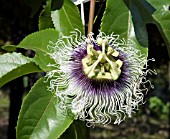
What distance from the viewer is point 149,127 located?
17.1 feet

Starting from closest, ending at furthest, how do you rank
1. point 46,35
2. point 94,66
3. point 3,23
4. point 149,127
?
point 94,66, point 46,35, point 3,23, point 149,127

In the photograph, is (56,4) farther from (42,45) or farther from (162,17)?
(162,17)

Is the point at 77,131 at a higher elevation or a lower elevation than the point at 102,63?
lower

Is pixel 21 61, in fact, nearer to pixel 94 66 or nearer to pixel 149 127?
pixel 94 66

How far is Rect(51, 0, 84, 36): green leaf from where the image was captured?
2.60ft

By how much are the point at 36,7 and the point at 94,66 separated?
0.26m

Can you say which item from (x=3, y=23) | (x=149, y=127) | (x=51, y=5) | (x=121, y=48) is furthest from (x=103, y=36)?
(x=149, y=127)

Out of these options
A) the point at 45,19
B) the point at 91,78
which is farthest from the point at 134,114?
the point at 91,78

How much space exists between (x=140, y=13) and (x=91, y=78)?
15 cm

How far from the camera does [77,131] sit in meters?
0.80

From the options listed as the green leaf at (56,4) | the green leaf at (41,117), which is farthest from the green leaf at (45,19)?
the green leaf at (41,117)

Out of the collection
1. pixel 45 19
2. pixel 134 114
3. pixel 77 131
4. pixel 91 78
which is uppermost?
pixel 45 19

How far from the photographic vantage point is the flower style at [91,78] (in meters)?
0.72

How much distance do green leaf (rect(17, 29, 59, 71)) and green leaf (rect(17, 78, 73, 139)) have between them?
39mm
